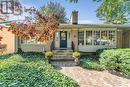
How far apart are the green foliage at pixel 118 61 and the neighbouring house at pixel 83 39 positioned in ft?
22.9

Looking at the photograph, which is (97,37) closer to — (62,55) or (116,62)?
(62,55)

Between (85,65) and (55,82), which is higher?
(55,82)

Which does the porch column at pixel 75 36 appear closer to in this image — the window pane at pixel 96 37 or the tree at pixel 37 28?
the window pane at pixel 96 37

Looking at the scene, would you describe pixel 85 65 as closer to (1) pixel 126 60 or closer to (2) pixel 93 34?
(1) pixel 126 60

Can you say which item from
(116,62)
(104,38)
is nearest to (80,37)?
(104,38)

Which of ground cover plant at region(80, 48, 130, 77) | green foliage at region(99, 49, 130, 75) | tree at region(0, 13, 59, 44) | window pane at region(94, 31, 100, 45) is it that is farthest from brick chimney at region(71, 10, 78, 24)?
tree at region(0, 13, 59, 44)

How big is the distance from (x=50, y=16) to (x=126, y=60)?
7202mm

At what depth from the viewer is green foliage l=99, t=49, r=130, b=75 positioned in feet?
45.7

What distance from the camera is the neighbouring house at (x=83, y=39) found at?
22.6m

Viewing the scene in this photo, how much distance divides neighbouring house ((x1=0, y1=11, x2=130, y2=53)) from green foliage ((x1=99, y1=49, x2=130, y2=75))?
6.97 meters

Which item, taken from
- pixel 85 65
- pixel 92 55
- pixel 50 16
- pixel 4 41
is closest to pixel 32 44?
pixel 4 41

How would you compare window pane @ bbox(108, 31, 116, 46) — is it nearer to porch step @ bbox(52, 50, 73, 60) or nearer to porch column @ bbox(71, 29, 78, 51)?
porch column @ bbox(71, 29, 78, 51)

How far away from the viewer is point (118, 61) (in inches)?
582

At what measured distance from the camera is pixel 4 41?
83.3 ft
